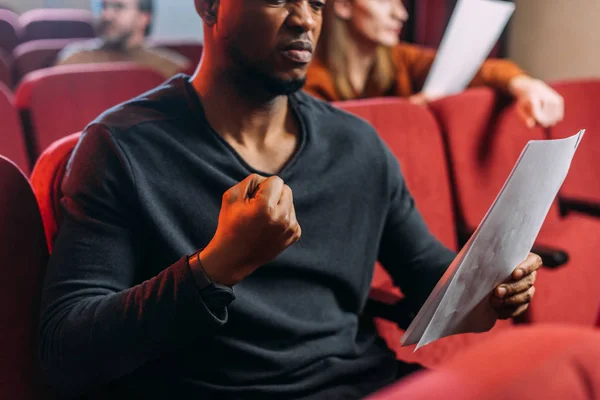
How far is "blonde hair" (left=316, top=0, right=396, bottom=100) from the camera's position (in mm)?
1822

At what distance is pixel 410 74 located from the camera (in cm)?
205

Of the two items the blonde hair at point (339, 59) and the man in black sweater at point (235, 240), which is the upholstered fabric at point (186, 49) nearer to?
the blonde hair at point (339, 59)

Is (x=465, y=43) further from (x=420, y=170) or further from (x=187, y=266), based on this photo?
(x=187, y=266)

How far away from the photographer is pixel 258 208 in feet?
2.17

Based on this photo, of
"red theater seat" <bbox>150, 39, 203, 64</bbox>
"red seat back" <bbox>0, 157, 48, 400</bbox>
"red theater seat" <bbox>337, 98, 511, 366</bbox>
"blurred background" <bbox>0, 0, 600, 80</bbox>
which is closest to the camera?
"red seat back" <bbox>0, 157, 48, 400</bbox>

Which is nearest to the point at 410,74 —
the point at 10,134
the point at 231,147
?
the point at 10,134

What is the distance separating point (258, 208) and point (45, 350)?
1.07ft

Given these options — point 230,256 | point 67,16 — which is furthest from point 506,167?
point 67,16

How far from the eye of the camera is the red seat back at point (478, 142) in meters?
1.59

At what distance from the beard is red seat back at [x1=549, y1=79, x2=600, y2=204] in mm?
1319

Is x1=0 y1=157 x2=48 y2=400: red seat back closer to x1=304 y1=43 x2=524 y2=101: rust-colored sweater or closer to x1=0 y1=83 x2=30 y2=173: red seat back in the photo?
x1=0 y1=83 x2=30 y2=173: red seat back

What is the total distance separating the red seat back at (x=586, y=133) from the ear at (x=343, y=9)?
0.65m

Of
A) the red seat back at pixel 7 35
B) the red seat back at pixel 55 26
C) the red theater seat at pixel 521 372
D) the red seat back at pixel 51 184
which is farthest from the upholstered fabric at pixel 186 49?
the red theater seat at pixel 521 372

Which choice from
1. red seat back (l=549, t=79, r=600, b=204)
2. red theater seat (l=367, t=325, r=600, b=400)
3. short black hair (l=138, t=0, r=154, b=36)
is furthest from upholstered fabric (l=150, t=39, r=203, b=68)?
red theater seat (l=367, t=325, r=600, b=400)
